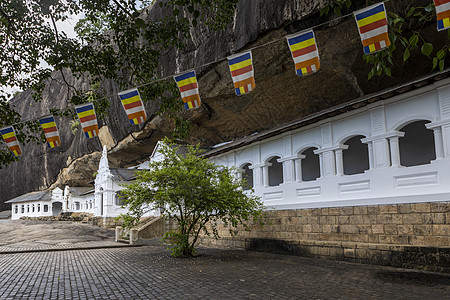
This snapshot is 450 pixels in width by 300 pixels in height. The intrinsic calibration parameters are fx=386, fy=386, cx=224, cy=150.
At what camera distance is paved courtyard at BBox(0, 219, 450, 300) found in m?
7.00

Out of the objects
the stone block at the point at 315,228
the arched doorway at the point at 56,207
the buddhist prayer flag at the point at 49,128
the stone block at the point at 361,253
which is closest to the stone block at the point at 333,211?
the stone block at the point at 315,228

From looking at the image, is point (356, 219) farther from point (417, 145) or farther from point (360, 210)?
point (417, 145)

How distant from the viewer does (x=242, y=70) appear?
8.98m

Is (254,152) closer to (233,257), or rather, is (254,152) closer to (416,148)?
(233,257)

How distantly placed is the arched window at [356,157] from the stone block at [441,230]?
537cm

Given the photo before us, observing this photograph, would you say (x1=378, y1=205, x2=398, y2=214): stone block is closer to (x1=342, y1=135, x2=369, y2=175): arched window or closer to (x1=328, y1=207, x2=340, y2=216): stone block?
(x1=328, y1=207, x2=340, y2=216): stone block

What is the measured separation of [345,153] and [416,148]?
265cm

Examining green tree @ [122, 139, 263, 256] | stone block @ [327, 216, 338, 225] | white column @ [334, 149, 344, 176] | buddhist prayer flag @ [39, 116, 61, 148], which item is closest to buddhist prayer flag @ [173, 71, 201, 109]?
green tree @ [122, 139, 263, 256]

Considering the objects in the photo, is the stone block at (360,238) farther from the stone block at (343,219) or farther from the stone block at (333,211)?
the stone block at (333,211)

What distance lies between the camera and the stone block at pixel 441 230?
8688 millimetres

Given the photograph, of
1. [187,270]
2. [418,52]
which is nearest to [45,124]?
[187,270]

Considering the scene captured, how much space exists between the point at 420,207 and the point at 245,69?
534 centimetres

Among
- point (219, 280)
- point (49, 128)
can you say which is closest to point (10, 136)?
point (49, 128)

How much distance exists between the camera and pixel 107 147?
1196 inches
